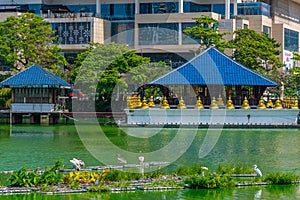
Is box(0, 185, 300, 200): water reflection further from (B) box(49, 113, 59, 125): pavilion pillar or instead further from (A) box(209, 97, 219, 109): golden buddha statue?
(B) box(49, 113, 59, 125): pavilion pillar

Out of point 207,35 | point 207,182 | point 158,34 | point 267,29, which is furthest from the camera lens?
point 267,29

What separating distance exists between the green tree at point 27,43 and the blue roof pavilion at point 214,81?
12835 millimetres

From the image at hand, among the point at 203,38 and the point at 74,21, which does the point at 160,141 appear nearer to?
the point at 203,38

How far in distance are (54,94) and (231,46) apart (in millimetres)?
15499

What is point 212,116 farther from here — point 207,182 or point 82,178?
point 82,178

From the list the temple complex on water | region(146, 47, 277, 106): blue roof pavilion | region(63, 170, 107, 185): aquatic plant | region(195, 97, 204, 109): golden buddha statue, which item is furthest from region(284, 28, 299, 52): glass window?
region(63, 170, 107, 185): aquatic plant

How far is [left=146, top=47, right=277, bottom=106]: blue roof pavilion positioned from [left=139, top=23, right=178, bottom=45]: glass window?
73.2 ft

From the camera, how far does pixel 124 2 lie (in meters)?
82.6

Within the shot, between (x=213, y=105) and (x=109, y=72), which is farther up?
(x=109, y=72)

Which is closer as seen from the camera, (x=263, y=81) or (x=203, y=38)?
(x=263, y=81)

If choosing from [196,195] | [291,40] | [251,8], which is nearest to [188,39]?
[251,8]

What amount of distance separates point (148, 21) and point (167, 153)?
44742 millimetres

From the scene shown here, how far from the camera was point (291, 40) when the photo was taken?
86.4 meters

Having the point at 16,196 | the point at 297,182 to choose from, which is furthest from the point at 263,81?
the point at 16,196
